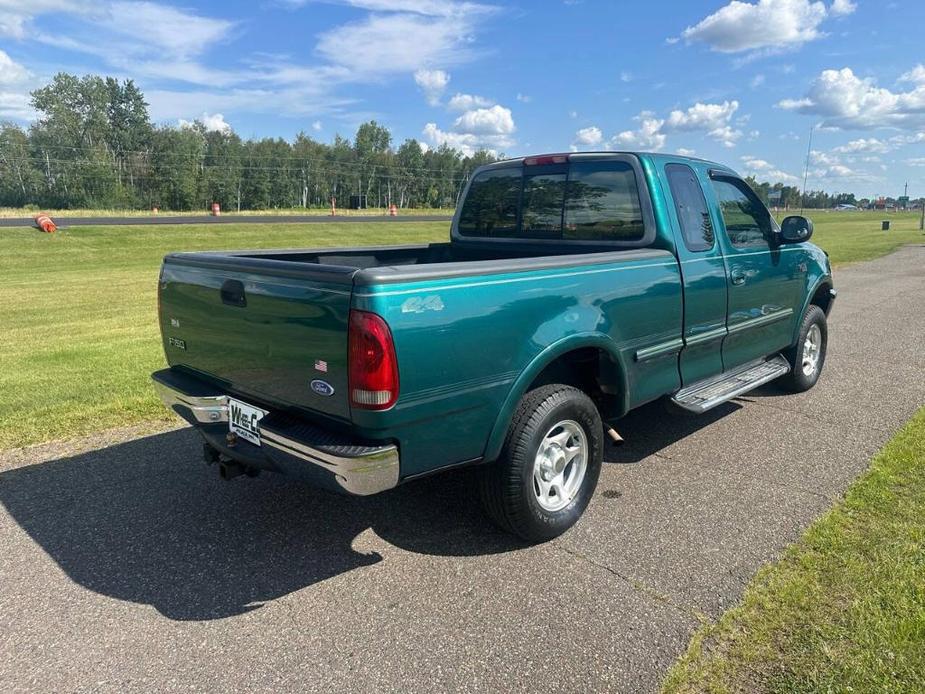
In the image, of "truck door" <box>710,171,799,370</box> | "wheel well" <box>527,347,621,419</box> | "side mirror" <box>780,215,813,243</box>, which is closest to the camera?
"wheel well" <box>527,347,621,419</box>

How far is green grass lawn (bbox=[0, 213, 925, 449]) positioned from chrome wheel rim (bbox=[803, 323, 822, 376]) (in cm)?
582

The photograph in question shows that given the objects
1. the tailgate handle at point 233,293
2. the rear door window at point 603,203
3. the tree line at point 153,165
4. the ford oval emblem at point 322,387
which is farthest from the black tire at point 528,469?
the tree line at point 153,165

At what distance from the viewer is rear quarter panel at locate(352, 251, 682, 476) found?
2.62m

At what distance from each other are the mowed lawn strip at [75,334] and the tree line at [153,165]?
56226 mm

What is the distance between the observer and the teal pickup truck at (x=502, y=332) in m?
2.66

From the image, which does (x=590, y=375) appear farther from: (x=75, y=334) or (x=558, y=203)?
(x=75, y=334)

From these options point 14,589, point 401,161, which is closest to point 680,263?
point 14,589

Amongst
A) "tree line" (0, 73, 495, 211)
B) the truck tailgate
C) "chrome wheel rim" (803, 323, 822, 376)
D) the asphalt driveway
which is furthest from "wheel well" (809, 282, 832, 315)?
"tree line" (0, 73, 495, 211)

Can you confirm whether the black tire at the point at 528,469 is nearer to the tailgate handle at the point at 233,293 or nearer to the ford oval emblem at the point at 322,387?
the ford oval emblem at the point at 322,387

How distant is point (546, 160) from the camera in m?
4.46

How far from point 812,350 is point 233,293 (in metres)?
5.37

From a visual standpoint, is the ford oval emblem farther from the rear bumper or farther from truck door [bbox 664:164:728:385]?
truck door [bbox 664:164:728:385]

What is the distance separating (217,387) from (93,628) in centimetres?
126

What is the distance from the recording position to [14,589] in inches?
118
